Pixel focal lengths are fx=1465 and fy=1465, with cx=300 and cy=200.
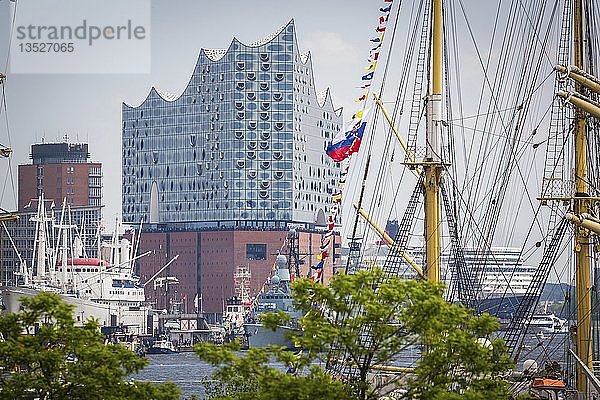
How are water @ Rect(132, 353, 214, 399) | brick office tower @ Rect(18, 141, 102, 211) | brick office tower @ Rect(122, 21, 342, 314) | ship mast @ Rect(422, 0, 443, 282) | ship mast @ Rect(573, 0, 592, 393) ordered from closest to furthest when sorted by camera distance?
ship mast @ Rect(573, 0, 592, 393)
ship mast @ Rect(422, 0, 443, 282)
water @ Rect(132, 353, 214, 399)
brick office tower @ Rect(122, 21, 342, 314)
brick office tower @ Rect(18, 141, 102, 211)

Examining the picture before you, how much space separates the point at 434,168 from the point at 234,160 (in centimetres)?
13743

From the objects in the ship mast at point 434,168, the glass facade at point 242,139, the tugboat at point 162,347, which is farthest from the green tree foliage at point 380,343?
the glass facade at point 242,139

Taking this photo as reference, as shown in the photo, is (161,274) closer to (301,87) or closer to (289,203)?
(289,203)

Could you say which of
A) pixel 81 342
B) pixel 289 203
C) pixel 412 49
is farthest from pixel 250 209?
pixel 81 342

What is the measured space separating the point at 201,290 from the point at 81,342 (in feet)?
466

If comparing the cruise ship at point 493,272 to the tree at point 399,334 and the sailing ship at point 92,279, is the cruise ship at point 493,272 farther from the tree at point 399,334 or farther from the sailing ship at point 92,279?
the sailing ship at point 92,279

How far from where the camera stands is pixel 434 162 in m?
43.1

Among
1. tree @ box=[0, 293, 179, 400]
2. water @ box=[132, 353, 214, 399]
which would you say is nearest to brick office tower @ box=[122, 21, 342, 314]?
water @ box=[132, 353, 214, 399]

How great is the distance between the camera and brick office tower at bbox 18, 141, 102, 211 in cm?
18675

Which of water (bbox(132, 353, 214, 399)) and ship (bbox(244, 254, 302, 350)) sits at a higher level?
ship (bbox(244, 254, 302, 350))

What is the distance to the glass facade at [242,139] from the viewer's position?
180 m

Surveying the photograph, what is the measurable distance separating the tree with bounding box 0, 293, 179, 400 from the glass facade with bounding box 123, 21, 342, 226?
5734 inches

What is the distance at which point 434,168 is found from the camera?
43.4m

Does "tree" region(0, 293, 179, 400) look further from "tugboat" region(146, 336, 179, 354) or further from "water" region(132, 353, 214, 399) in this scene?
"tugboat" region(146, 336, 179, 354)
